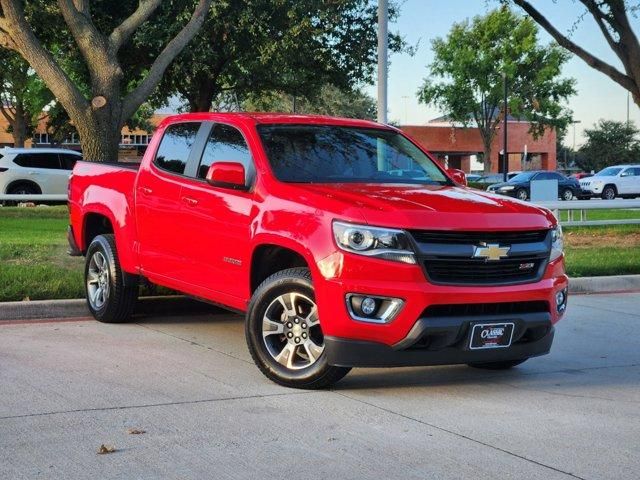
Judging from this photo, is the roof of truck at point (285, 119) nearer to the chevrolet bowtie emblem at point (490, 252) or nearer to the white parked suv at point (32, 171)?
the chevrolet bowtie emblem at point (490, 252)

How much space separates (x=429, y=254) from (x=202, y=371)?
212cm

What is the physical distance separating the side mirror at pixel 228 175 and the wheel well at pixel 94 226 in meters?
2.96

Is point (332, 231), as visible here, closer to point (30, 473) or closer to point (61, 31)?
point (30, 473)

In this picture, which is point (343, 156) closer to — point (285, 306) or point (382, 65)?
point (285, 306)

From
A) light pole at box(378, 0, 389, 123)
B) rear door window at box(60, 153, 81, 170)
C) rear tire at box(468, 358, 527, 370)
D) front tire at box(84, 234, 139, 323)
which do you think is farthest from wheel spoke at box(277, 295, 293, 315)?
rear door window at box(60, 153, 81, 170)

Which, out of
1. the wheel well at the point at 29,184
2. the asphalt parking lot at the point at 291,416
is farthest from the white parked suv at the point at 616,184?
the asphalt parking lot at the point at 291,416

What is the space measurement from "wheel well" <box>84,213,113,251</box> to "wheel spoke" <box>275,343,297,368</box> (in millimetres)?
3853

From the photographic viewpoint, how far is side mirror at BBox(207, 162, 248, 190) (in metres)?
7.68

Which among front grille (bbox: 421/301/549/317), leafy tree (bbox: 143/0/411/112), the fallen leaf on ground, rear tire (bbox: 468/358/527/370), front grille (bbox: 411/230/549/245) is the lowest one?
rear tire (bbox: 468/358/527/370)

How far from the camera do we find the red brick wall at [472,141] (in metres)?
73.8

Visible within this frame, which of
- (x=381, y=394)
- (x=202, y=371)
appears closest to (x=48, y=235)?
(x=202, y=371)

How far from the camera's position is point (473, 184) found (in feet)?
168

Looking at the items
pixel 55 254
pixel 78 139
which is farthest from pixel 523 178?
pixel 78 139

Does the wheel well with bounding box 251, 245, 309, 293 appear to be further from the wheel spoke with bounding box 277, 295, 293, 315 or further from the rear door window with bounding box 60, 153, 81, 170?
the rear door window with bounding box 60, 153, 81, 170
